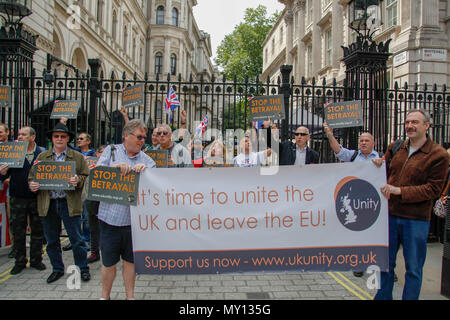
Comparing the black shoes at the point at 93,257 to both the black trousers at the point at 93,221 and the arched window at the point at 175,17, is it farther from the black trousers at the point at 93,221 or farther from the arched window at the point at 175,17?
the arched window at the point at 175,17

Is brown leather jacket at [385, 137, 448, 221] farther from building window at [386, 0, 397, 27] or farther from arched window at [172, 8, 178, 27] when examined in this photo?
arched window at [172, 8, 178, 27]

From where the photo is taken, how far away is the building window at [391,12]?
14.8 meters

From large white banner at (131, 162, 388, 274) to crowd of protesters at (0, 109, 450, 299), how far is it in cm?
14

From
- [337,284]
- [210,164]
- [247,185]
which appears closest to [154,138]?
[210,164]

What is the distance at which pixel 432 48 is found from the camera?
13.0 meters

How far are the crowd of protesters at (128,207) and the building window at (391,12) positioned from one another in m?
12.9

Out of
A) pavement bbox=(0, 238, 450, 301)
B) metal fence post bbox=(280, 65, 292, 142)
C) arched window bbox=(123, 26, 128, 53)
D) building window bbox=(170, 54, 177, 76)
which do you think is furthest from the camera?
building window bbox=(170, 54, 177, 76)

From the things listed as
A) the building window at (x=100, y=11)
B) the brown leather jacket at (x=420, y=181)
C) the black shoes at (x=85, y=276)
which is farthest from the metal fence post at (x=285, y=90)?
the building window at (x=100, y=11)

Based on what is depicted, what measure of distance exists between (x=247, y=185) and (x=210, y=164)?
163 centimetres

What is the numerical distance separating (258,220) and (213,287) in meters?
1.36

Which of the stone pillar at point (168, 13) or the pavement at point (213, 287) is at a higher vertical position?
the stone pillar at point (168, 13)

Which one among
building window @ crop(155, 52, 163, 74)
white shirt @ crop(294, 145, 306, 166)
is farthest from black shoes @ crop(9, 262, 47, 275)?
building window @ crop(155, 52, 163, 74)

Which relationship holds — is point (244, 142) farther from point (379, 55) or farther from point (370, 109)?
point (379, 55)

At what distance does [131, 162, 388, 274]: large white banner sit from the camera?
3.50m
